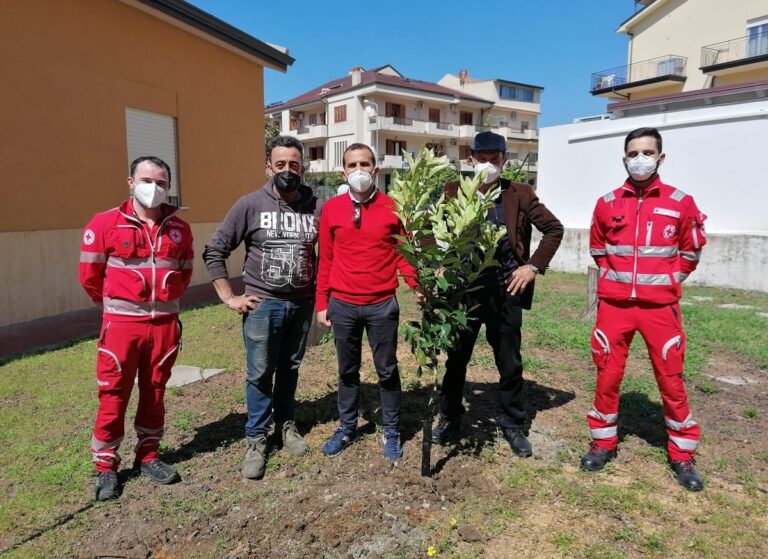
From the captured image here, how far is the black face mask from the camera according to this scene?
3.48 m

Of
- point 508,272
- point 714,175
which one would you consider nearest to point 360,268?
point 508,272

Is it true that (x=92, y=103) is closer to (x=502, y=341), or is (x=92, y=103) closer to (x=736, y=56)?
(x=502, y=341)

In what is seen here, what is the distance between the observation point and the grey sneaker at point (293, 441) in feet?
12.4

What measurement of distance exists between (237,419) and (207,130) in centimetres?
795

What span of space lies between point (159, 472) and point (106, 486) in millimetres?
304

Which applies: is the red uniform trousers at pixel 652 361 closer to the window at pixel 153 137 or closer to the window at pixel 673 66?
the window at pixel 153 137

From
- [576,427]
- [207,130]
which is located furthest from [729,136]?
[207,130]

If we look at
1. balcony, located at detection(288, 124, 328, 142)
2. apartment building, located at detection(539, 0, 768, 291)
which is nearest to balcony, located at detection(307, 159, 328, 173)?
balcony, located at detection(288, 124, 328, 142)

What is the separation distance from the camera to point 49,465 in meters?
3.62

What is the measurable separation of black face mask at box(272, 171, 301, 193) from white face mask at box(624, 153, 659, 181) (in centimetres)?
218

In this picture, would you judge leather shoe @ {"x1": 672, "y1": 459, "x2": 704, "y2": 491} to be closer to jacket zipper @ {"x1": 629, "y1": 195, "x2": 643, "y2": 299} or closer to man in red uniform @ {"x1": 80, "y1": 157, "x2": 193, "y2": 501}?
jacket zipper @ {"x1": 629, "y1": 195, "x2": 643, "y2": 299}

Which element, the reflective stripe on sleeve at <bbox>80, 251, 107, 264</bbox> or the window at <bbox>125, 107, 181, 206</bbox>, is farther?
the window at <bbox>125, 107, 181, 206</bbox>

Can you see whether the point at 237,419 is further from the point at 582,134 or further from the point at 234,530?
the point at 582,134

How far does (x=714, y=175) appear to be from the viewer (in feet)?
38.5
